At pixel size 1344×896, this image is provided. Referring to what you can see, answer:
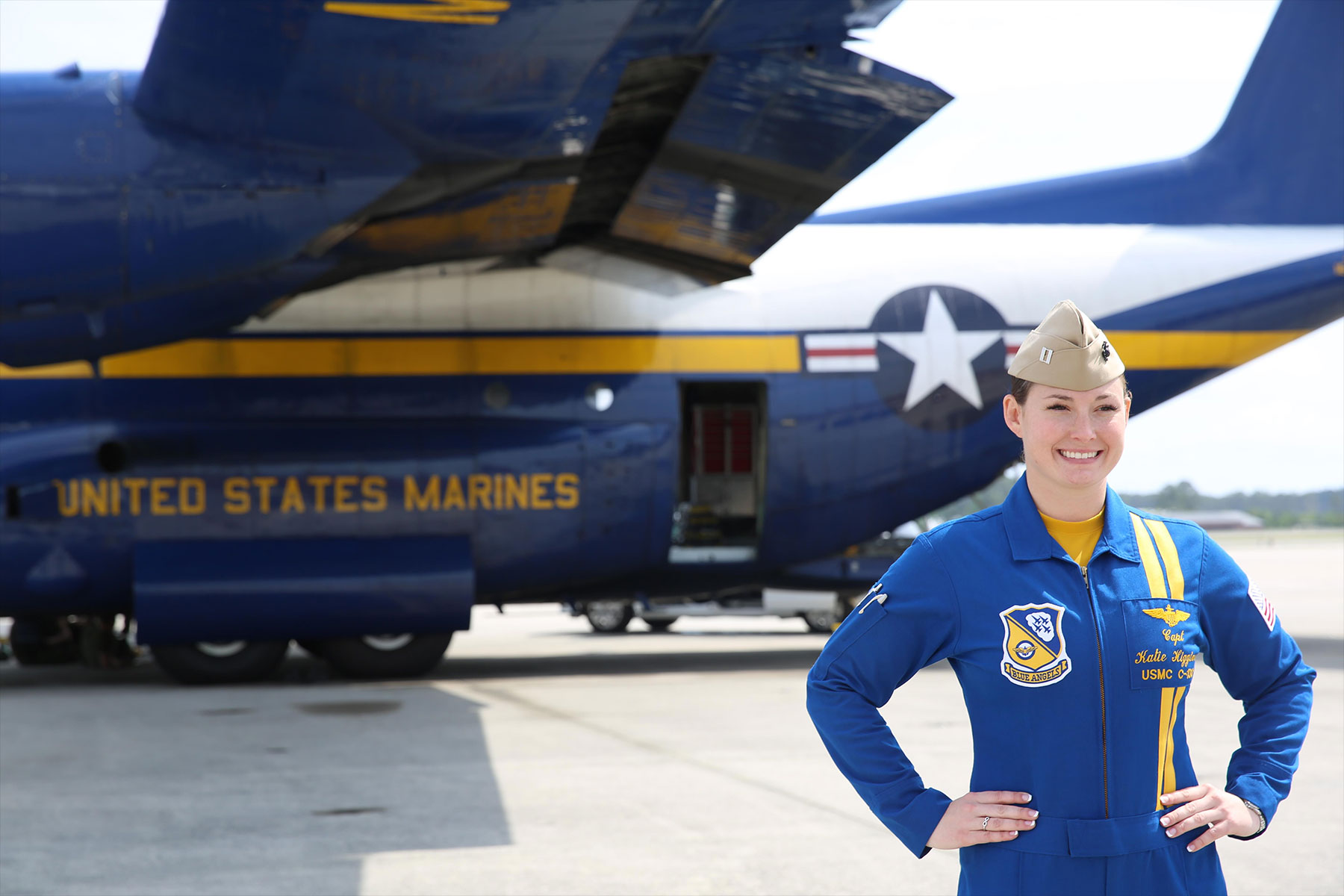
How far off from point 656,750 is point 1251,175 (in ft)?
32.3

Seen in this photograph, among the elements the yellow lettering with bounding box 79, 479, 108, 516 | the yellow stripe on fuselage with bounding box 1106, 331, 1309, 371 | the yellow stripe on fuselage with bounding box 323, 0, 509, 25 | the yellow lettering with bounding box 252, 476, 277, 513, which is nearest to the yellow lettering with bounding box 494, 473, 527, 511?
the yellow lettering with bounding box 252, 476, 277, 513

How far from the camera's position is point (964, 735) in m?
8.22

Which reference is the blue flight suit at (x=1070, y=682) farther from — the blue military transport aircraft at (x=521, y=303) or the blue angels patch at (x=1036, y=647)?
the blue military transport aircraft at (x=521, y=303)

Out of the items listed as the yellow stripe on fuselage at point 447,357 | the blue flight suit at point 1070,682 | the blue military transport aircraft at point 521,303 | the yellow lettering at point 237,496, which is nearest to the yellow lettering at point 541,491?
the blue military transport aircraft at point 521,303

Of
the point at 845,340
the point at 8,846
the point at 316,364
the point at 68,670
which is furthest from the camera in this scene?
the point at 68,670

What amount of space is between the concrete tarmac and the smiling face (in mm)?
2870

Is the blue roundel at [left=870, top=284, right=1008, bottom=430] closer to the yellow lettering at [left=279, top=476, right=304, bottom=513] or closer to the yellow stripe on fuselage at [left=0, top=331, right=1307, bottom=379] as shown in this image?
the yellow stripe on fuselage at [left=0, top=331, right=1307, bottom=379]

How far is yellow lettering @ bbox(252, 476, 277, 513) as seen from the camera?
10773 millimetres

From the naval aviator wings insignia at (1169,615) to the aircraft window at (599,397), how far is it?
9469 millimetres

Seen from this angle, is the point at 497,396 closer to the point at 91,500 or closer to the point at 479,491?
the point at 479,491

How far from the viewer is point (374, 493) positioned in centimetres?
1096

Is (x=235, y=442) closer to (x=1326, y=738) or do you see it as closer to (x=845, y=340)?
(x=845, y=340)

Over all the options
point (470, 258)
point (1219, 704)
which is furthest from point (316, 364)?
point (1219, 704)

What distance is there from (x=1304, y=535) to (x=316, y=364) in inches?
3458
